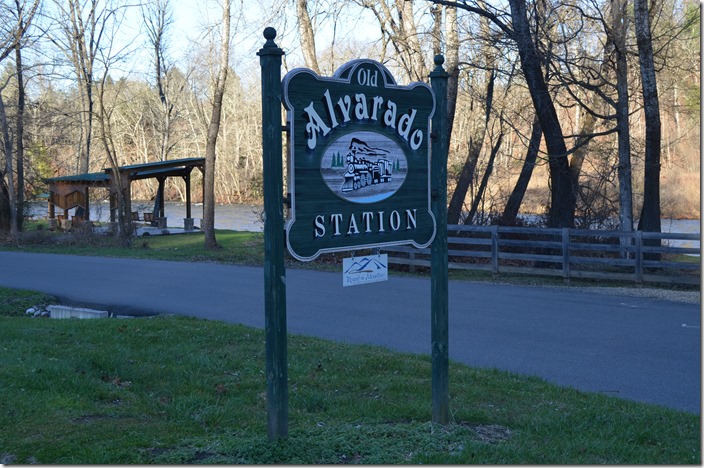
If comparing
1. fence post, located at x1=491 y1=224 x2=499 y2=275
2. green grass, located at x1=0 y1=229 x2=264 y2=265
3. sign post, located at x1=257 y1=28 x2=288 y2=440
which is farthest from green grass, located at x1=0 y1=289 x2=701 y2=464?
green grass, located at x1=0 y1=229 x2=264 y2=265

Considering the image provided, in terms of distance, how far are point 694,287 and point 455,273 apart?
18.8 feet

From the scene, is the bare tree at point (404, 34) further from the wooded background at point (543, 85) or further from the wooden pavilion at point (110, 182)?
the wooden pavilion at point (110, 182)

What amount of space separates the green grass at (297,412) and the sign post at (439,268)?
0.93 feet

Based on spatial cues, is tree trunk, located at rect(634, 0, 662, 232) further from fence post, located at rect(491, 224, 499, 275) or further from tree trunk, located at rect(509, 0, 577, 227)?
fence post, located at rect(491, 224, 499, 275)

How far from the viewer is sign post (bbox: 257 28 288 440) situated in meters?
5.13

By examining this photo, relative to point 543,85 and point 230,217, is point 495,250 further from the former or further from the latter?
point 230,217

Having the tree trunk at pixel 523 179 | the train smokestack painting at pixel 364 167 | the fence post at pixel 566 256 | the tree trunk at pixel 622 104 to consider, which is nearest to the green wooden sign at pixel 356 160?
the train smokestack painting at pixel 364 167

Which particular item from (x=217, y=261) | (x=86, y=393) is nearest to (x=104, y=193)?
(x=217, y=261)

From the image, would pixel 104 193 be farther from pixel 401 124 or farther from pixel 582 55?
pixel 401 124

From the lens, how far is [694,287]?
16.0 metres

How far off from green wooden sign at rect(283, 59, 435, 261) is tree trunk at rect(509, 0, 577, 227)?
1278cm

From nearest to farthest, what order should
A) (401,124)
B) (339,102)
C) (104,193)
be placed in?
1. (339,102)
2. (401,124)
3. (104,193)

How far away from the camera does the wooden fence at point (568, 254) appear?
16.4 m

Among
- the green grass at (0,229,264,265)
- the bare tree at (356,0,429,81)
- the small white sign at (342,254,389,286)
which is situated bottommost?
the green grass at (0,229,264,265)
